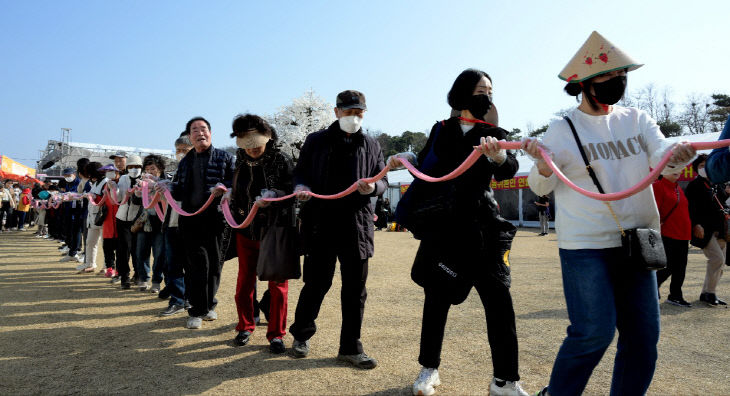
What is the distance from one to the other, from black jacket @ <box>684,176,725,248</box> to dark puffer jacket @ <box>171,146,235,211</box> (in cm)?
598

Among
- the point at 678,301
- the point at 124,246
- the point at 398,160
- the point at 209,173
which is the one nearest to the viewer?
the point at 398,160

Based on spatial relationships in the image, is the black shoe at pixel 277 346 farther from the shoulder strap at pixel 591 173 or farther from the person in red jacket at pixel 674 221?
the person in red jacket at pixel 674 221

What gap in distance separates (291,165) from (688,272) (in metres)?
8.19

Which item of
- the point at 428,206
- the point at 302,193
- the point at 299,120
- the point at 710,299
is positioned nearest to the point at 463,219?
the point at 428,206

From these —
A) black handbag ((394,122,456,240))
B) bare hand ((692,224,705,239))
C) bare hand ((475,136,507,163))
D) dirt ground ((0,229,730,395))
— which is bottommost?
dirt ground ((0,229,730,395))

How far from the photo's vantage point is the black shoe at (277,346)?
12.2ft

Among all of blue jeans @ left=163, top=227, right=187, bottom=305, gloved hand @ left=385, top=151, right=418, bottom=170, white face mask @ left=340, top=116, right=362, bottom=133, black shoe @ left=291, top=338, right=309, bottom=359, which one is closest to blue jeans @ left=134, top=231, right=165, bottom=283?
blue jeans @ left=163, top=227, right=187, bottom=305

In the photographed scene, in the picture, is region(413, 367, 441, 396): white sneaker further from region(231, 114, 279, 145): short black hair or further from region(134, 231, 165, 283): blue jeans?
region(134, 231, 165, 283): blue jeans

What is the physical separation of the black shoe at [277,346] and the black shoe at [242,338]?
1.06 feet

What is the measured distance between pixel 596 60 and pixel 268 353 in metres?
3.16

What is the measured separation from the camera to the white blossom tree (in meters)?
24.0

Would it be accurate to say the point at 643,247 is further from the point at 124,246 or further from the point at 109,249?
the point at 109,249

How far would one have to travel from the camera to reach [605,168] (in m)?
2.14

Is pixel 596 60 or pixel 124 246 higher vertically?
pixel 596 60
